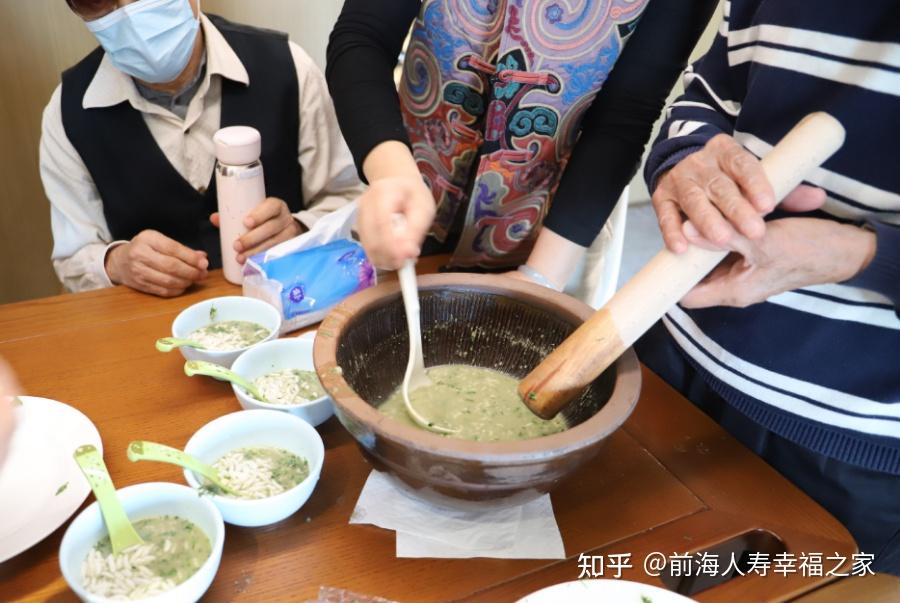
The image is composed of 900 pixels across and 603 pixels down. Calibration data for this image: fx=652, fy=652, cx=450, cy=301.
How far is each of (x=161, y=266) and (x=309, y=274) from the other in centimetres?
32

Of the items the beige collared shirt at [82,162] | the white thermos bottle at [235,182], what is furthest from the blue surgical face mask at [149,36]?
the white thermos bottle at [235,182]

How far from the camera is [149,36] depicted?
1454 mm

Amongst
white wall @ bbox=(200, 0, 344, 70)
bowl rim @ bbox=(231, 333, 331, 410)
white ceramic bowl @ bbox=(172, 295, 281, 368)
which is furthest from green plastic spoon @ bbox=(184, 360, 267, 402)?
white wall @ bbox=(200, 0, 344, 70)

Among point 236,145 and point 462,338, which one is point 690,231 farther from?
point 236,145

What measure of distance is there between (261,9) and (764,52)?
1.88 m

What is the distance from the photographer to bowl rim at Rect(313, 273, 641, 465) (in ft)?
2.37

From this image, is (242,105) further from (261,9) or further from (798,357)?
(798,357)

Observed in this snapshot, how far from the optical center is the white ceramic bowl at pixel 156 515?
0.70 m

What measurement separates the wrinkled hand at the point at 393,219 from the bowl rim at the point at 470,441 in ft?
0.26

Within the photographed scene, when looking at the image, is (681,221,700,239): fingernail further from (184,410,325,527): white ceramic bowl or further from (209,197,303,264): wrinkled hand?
(209,197,303,264): wrinkled hand

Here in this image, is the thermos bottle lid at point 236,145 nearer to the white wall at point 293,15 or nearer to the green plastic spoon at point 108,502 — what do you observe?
the green plastic spoon at point 108,502

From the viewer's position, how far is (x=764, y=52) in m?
0.94

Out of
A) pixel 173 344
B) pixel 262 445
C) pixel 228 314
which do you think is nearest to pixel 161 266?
pixel 228 314

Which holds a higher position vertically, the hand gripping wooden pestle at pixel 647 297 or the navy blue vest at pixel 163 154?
the hand gripping wooden pestle at pixel 647 297
